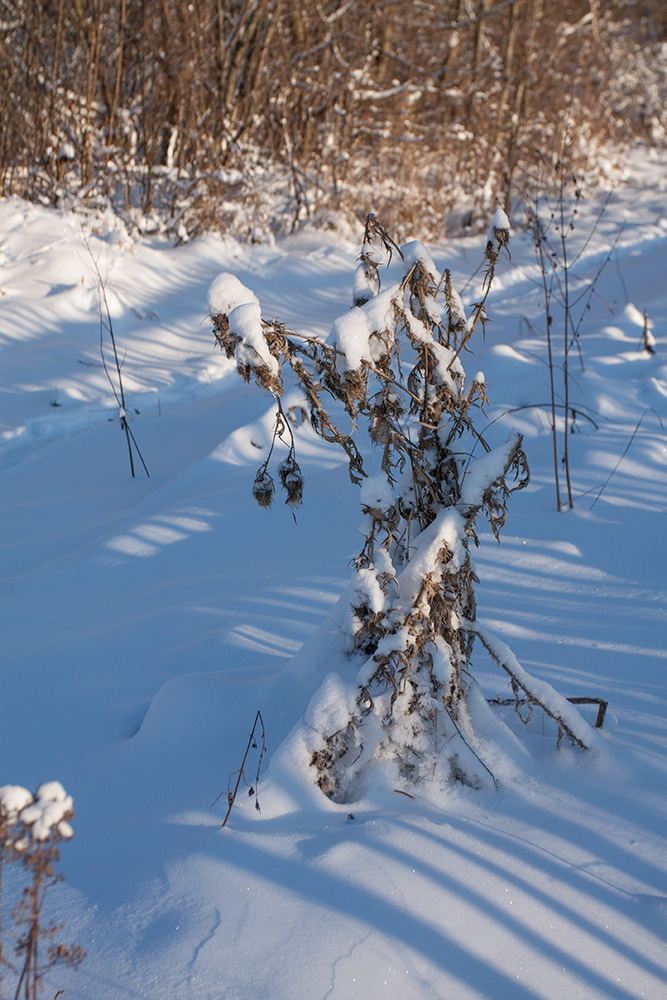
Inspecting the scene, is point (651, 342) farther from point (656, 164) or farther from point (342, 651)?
point (656, 164)

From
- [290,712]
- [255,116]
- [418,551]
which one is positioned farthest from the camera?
[255,116]

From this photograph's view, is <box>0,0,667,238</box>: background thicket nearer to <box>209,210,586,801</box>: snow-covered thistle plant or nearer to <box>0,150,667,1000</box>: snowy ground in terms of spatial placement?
<box>0,150,667,1000</box>: snowy ground

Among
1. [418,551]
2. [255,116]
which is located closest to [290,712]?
[418,551]

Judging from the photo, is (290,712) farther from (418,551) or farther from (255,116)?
(255,116)

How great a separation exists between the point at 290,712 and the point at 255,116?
28.2 feet

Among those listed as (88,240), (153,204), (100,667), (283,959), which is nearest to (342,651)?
(283,959)

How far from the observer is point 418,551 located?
1.59 meters

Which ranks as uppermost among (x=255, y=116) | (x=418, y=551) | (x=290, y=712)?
(x=255, y=116)

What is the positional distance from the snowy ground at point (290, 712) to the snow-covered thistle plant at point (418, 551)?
→ 0.11 m

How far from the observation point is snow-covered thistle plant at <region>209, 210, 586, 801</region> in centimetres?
148

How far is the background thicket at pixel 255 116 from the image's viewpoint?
740cm

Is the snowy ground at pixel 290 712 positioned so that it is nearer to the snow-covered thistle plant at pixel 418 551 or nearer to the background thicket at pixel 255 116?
the snow-covered thistle plant at pixel 418 551

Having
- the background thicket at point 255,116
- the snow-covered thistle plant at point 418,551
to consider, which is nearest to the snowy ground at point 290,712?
the snow-covered thistle plant at point 418,551

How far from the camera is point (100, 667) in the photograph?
7.25ft
